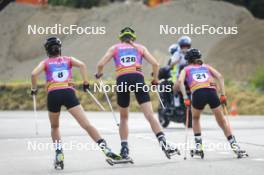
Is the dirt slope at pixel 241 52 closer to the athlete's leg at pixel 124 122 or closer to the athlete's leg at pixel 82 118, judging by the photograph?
the athlete's leg at pixel 124 122

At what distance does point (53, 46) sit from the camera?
11836 millimetres

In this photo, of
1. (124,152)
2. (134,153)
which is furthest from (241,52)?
(124,152)

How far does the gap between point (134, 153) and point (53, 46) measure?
9.30 feet

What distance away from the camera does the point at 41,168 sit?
38.6ft

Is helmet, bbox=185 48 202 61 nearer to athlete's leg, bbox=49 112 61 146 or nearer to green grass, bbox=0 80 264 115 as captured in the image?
athlete's leg, bbox=49 112 61 146

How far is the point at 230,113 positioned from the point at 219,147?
578 inches

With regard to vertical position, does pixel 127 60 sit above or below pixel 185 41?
below

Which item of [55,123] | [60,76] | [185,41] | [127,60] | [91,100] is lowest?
[55,123]

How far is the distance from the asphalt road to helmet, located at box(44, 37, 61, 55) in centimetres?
173

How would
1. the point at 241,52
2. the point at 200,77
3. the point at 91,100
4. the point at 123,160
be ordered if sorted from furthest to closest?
the point at 241,52 < the point at 91,100 < the point at 200,77 < the point at 123,160

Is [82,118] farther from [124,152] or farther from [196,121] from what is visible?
[196,121]

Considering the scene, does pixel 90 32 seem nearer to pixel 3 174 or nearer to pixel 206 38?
pixel 206 38

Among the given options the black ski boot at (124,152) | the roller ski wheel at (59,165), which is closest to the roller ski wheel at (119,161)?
the black ski boot at (124,152)

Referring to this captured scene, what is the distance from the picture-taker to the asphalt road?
36.8 feet
